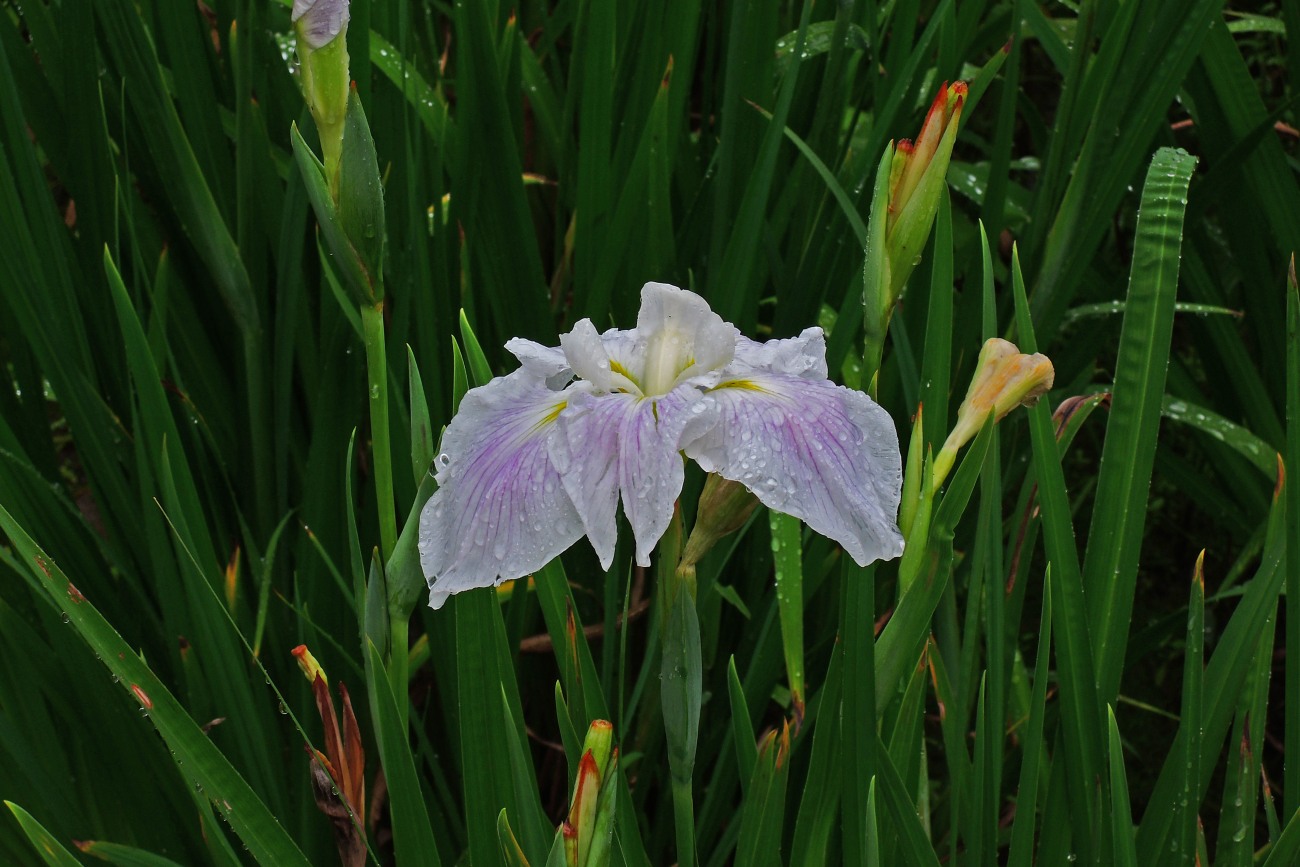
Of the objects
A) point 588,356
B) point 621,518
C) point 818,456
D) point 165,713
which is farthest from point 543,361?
point 621,518

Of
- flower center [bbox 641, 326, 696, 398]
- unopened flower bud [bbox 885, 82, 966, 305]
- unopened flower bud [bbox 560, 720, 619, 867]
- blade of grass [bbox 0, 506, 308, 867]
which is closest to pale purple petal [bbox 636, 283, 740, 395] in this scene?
flower center [bbox 641, 326, 696, 398]

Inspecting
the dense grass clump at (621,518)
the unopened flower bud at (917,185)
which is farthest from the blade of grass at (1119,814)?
the unopened flower bud at (917,185)

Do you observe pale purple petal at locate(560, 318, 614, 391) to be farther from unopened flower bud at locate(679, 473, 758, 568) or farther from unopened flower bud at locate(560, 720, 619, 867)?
unopened flower bud at locate(560, 720, 619, 867)

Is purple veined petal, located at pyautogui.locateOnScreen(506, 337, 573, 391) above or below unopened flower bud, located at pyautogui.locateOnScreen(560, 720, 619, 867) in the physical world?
above

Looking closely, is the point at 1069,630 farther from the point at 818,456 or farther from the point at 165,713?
the point at 165,713

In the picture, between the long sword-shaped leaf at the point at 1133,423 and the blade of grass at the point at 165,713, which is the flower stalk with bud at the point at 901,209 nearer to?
the long sword-shaped leaf at the point at 1133,423
